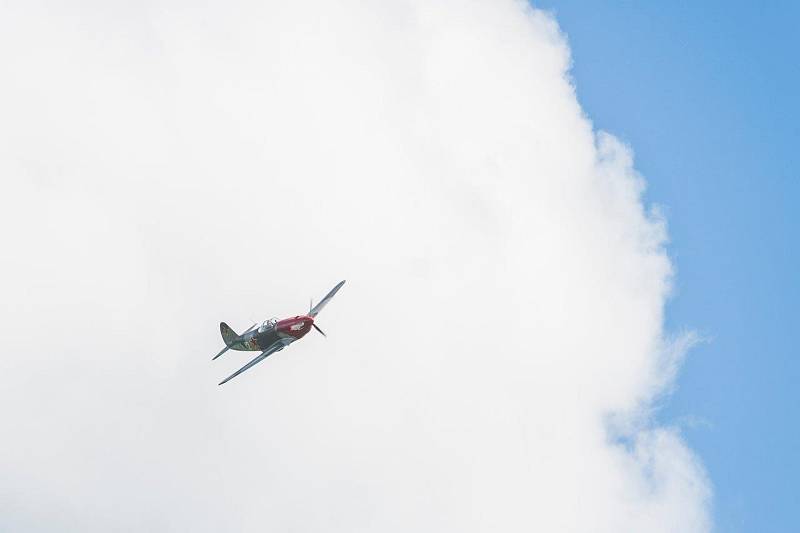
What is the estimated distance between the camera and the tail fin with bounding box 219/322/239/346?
373 feet

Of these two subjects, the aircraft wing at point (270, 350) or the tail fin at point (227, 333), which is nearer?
the aircraft wing at point (270, 350)

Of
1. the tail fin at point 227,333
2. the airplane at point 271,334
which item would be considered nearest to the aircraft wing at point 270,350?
the airplane at point 271,334

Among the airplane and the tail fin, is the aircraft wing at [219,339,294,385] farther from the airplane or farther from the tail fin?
the tail fin

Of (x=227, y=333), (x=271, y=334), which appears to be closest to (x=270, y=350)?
(x=271, y=334)

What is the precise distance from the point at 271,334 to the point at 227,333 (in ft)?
32.9

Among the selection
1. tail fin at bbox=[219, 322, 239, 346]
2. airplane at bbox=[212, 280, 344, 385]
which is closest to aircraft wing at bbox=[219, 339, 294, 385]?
airplane at bbox=[212, 280, 344, 385]

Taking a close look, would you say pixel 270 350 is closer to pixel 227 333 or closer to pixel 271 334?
pixel 271 334

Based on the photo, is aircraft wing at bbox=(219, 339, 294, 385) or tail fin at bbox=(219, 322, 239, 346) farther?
tail fin at bbox=(219, 322, 239, 346)

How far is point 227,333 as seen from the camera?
114 meters

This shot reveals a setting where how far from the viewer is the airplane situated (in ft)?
338

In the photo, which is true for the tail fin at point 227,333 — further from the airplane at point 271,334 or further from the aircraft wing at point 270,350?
the aircraft wing at point 270,350

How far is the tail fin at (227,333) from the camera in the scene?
114 m

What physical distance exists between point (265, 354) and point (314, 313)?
8.11 m

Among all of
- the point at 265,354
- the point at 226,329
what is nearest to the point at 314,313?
the point at 265,354
